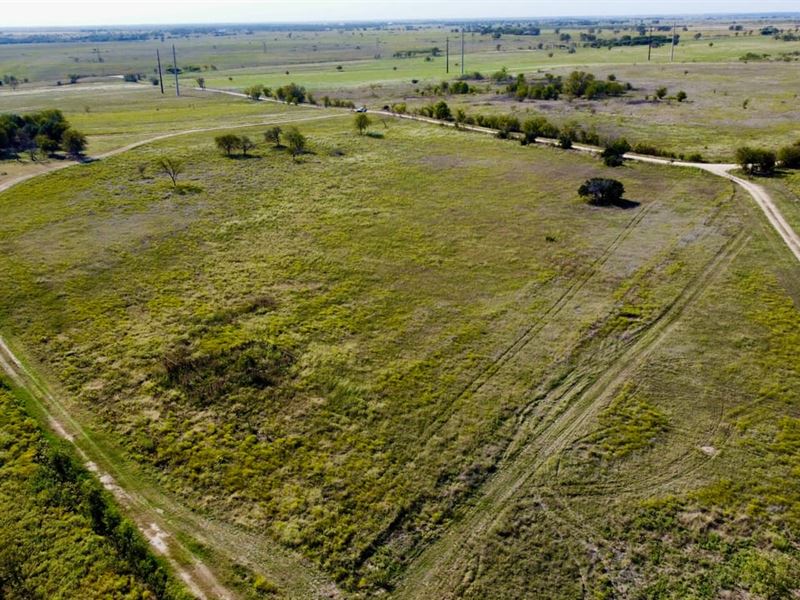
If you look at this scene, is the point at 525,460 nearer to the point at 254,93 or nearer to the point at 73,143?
the point at 73,143

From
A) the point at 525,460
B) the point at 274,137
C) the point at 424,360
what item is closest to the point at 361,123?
the point at 274,137

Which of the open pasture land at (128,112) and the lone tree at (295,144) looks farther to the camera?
the open pasture land at (128,112)

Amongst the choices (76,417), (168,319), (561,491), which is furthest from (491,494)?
(168,319)

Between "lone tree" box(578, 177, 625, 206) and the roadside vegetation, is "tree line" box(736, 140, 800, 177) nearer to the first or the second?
"lone tree" box(578, 177, 625, 206)

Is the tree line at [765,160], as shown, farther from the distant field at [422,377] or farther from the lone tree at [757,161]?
the distant field at [422,377]

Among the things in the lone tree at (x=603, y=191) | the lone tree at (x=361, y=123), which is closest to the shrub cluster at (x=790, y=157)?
the lone tree at (x=603, y=191)

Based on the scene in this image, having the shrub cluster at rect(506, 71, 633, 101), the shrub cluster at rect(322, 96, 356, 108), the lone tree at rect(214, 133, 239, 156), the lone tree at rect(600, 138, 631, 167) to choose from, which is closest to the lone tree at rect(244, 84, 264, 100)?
the shrub cluster at rect(322, 96, 356, 108)
